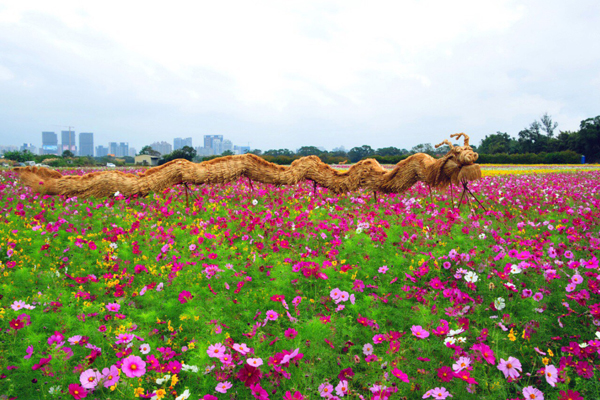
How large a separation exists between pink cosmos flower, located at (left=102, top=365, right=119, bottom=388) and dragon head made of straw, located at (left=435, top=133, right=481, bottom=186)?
19.6 ft

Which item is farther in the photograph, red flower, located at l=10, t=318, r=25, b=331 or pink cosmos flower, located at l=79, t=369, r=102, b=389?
red flower, located at l=10, t=318, r=25, b=331

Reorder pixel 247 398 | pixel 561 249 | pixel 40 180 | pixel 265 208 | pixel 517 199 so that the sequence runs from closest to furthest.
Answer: pixel 247 398
pixel 561 249
pixel 265 208
pixel 40 180
pixel 517 199

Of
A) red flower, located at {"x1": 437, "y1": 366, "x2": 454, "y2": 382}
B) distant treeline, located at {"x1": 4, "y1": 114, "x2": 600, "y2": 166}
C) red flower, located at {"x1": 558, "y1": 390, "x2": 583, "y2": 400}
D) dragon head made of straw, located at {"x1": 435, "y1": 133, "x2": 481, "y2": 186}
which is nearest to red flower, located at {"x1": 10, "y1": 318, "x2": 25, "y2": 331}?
red flower, located at {"x1": 437, "y1": 366, "x2": 454, "y2": 382}

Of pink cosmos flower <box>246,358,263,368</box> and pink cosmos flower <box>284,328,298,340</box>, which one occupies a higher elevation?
pink cosmos flower <box>246,358,263,368</box>

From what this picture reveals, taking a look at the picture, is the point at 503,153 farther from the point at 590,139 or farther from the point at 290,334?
the point at 290,334

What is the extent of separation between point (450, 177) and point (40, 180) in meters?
8.82

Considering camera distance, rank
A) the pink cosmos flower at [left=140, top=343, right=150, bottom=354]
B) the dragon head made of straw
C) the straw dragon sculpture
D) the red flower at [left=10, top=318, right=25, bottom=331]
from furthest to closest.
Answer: the straw dragon sculpture < the dragon head made of straw < the red flower at [left=10, top=318, right=25, bottom=331] < the pink cosmos flower at [left=140, top=343, right=150, bottom=354]

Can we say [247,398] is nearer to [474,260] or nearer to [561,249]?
[474,260]

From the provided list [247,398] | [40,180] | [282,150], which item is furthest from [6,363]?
[282,150]

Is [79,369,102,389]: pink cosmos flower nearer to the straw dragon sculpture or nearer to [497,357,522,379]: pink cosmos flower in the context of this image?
[497,357,522,379]: pink cosmos flower

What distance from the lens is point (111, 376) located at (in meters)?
1.86

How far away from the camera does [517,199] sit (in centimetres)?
785

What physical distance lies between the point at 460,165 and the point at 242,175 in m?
4.56

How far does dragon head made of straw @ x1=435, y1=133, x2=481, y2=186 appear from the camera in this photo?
5.93 metres
